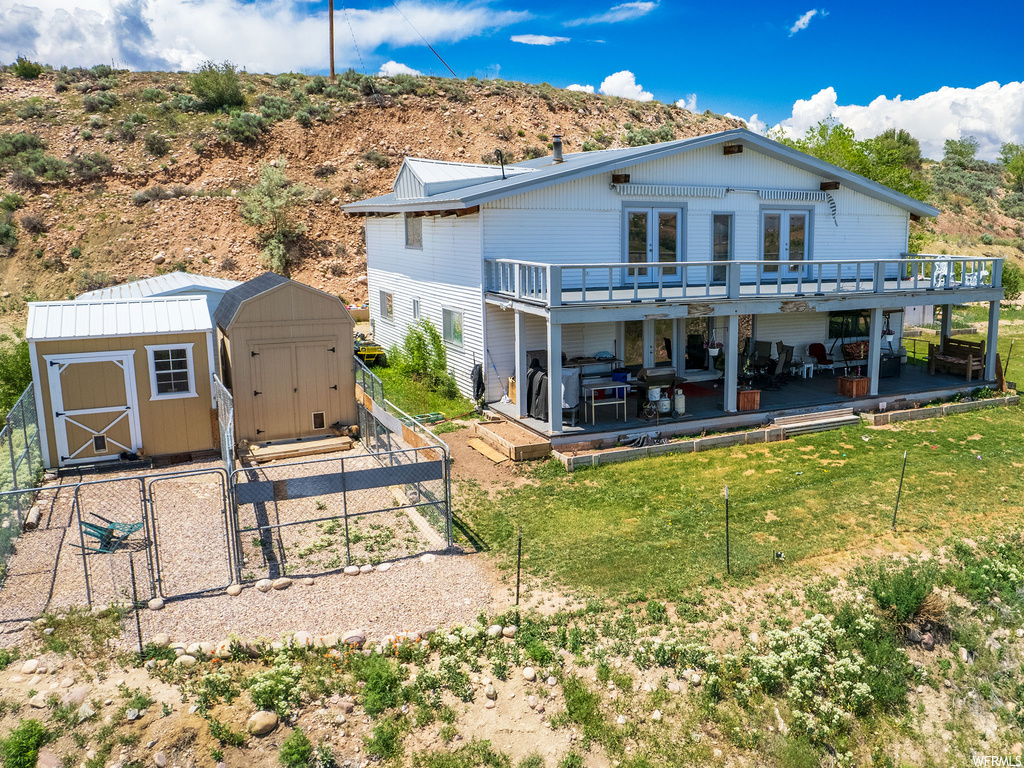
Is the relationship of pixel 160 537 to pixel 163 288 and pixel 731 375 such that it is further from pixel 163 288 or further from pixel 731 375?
pixel 731 375

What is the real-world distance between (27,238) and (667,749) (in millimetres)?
38479

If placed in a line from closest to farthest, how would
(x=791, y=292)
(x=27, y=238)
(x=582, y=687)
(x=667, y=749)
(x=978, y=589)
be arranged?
(x=667, y=749), (x=582, y=687), (x=978, y=589), (x=791, y=292), (x=27, y=238)

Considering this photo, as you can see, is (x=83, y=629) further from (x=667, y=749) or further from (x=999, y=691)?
(x=999, y=691)

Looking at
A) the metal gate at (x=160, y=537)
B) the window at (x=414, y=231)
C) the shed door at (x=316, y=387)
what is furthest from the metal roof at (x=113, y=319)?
the window at (x=414, y=231)

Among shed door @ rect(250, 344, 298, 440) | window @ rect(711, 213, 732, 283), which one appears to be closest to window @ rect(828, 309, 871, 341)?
window @ rect(711, 213, 732, 283)

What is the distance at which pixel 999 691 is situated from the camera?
27.9ft

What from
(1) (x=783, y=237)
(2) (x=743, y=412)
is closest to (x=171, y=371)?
(2) (x=743, y=412)

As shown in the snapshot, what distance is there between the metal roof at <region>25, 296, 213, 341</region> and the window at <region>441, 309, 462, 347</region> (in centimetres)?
610

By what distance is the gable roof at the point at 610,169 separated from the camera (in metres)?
16.7

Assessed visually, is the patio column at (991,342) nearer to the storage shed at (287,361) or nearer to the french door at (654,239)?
the french door at (654,239)

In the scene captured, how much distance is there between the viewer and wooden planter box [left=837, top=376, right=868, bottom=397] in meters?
18.0

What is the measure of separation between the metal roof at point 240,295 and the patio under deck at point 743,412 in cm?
552

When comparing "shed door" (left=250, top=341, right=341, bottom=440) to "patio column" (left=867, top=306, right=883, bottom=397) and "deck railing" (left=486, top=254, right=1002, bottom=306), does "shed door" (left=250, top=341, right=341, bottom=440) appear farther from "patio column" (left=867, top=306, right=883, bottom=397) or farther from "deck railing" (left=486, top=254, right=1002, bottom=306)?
"patio column" (left=867, top=306, right=883, bottom=397)

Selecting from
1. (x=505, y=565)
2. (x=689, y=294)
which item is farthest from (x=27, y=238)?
(x=505, y=565)
